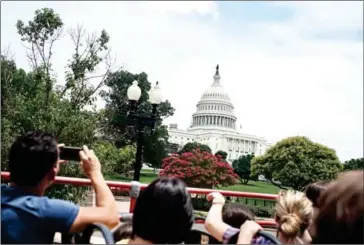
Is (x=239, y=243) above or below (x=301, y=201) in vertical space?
below

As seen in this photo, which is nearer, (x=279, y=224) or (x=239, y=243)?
(x=239, y=243)

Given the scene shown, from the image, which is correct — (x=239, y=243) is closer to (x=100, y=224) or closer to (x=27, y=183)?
(x=100, y=224)

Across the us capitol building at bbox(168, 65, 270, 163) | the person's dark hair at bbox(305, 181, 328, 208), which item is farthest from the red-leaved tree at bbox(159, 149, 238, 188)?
the us capitol building at bbox(168, 65, 270, 163)

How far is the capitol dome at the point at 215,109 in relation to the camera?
10469cm

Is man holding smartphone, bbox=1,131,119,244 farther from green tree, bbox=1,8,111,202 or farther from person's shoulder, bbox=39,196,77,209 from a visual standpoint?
green tree, bbox=1,8,111,202

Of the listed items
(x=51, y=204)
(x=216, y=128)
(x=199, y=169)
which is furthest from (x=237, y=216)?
(x=216, y=128)

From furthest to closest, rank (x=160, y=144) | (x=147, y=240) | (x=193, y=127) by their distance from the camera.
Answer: (x=193, y=127), (x=160, y=144), (x=147, y=240)

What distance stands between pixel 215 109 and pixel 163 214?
10310cm

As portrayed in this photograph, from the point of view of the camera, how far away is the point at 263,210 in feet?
83.5

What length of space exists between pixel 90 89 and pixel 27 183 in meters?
15.1

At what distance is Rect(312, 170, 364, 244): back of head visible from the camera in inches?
58.0

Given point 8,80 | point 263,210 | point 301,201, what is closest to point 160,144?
point 263,210

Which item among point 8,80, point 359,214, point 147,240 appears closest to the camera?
point 359,214

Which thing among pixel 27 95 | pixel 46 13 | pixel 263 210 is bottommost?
pixel 263 210
